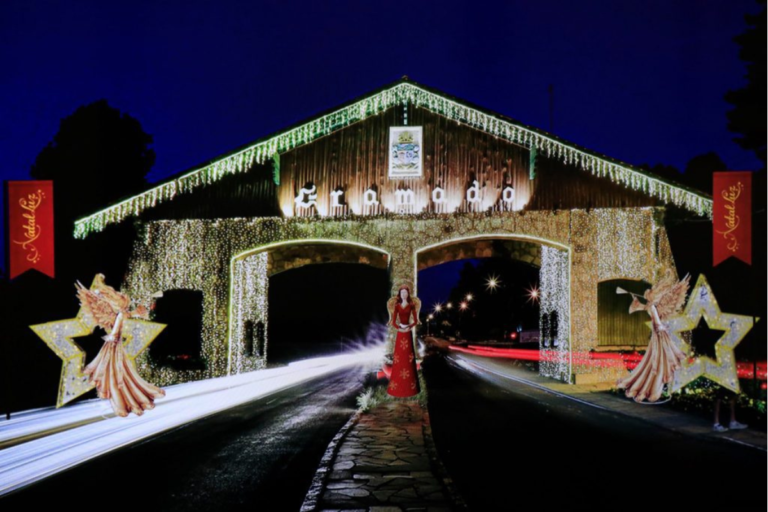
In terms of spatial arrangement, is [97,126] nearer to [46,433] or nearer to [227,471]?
[46,433]

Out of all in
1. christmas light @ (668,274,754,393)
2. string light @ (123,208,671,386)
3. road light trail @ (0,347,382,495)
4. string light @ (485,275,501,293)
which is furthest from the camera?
string light @ (485,275,501,293)

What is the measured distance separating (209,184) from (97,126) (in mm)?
12380

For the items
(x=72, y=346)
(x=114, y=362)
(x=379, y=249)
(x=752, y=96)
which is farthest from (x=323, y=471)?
(x=752, y=96)

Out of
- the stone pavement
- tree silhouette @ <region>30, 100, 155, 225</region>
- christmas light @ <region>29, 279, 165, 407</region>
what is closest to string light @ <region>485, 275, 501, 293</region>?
tree silhouette @ <region>30, 100, 155, 225</region>

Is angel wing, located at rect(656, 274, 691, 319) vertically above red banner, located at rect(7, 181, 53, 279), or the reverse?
red banner, located at rect(7, 181, 53, 279)

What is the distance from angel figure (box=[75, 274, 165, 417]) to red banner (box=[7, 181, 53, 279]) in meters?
1.43

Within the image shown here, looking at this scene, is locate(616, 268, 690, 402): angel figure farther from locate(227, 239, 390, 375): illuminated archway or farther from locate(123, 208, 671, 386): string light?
locate(227, 239, 390, 375): illuminated archway

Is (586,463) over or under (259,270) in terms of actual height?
under

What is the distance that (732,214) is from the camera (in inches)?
493

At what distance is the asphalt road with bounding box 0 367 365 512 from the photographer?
6.29 metres

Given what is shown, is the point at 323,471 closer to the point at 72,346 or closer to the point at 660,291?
Answer: the point at 72,346

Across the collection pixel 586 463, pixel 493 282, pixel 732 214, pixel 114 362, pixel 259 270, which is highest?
pixel 732 214

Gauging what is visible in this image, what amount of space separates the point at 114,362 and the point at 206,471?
15.7 ft

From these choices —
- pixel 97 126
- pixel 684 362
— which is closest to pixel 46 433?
pixel 684 362
